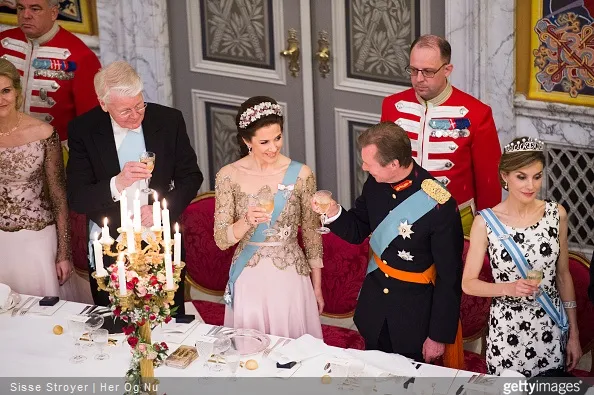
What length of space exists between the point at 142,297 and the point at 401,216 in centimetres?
116

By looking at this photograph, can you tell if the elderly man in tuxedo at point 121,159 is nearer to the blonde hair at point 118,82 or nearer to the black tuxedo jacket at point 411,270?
the blonde hair at point 118,82

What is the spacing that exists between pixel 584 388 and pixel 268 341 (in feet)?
3.93

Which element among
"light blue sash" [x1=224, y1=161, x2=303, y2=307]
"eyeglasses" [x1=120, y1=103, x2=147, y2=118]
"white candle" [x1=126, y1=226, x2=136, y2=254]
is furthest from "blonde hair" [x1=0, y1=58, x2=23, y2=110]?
"white candle" [x1=126, y1=226, x2=136, y2=254]

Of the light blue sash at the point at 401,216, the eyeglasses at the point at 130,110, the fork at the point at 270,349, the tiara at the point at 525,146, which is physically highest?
the eyeglasses at the point at 130,110

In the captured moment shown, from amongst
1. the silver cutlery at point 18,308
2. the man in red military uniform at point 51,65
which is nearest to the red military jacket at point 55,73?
the man in red military uniform at point 51,65

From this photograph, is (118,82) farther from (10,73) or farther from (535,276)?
(535,276)

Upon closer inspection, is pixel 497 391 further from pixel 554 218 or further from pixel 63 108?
pixel 63 108

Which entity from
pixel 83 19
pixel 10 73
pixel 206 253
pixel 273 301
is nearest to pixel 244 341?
pixel 273 301

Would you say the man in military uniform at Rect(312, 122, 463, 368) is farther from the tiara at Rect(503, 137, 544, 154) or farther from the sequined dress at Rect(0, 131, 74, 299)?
the sequined dress at Rect(0, 131, 74, 299)

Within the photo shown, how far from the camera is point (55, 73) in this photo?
630 cm

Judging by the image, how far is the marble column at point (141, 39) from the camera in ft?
23.8

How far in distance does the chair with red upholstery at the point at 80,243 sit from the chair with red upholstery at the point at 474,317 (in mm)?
2051

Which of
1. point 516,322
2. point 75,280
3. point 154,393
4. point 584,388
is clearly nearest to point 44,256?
point 75,280

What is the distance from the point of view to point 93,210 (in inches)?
198
